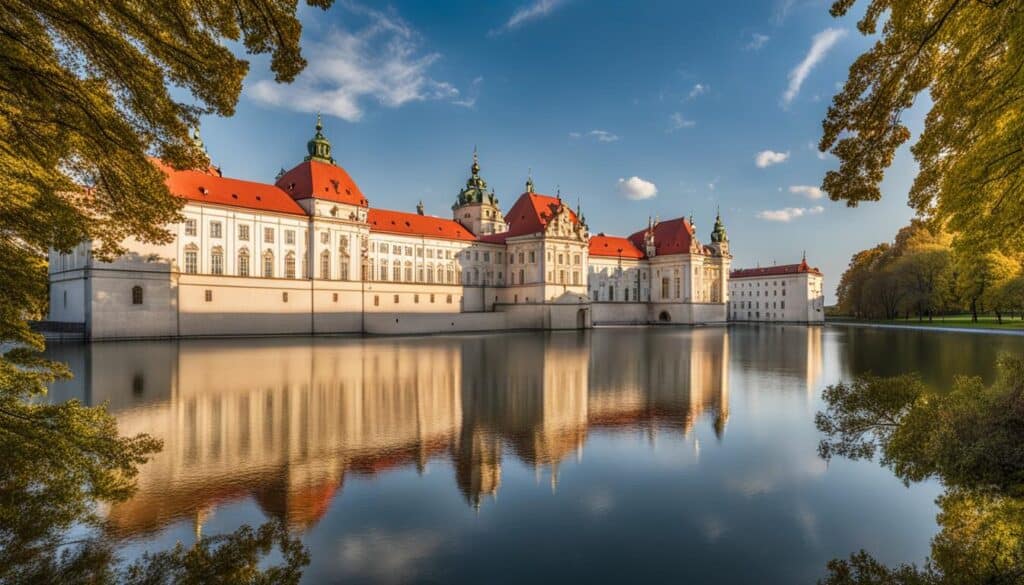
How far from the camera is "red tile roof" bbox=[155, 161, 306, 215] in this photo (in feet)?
127

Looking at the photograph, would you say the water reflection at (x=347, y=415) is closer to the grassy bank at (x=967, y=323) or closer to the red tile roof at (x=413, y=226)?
the red tile roof at (x=413, y=226)

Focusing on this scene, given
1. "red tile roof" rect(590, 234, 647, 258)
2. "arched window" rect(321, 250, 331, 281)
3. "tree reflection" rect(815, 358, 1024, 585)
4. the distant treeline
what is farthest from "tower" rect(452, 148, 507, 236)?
"tree reflection" rect(815, 358, 1024, 585)

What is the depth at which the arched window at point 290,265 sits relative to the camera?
142 ft

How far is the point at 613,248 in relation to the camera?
74.1 meters

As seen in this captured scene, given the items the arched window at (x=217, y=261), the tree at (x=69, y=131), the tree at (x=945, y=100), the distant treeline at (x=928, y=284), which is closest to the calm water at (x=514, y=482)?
the tree at (x=69, y=131)

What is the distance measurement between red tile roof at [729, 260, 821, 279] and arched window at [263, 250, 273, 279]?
81749 millimetres

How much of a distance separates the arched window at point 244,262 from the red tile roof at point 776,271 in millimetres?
83483

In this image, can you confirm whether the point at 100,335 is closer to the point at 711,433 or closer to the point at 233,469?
the point at 233,469

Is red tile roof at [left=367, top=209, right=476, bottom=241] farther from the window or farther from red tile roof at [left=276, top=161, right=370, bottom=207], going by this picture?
the window

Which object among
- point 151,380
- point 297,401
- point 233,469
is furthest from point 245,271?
point 233,469

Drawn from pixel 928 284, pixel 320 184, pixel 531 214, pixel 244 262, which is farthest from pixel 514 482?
pixel 928 284

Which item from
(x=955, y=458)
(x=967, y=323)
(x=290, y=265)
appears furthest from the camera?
(x=967, y=323)

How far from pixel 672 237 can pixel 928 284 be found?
29.0 meters

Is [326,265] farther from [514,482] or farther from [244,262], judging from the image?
[514,482]
